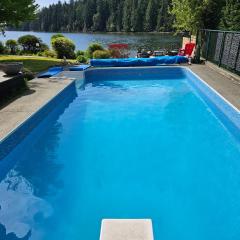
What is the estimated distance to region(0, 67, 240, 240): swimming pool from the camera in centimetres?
517

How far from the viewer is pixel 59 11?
14188 centimetres

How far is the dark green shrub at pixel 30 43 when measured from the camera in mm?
25391

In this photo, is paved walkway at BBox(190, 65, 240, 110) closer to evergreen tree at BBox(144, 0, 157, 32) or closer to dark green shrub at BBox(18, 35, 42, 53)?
dark green shrub at BBox(18, 35, 42, 53)

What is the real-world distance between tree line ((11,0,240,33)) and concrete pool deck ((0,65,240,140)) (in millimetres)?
4250

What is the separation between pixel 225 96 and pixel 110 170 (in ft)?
16.9

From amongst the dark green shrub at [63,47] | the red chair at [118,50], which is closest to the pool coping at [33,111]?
the red chair at [118,50]

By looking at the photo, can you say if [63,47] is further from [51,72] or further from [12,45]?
[51,72]

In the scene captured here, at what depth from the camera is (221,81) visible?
12672mm

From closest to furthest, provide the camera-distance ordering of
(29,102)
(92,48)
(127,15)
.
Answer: (29,102) → (92,48) → (127,15)

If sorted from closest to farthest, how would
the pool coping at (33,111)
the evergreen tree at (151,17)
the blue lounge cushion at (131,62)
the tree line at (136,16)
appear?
the pool coping at (33,111)
the blue lounge cushion at (131,62)
the tree line at (136,16)
the evergreen tree at (151,17)

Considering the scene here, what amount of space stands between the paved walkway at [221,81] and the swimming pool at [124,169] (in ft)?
1.08

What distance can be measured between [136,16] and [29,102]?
10187cm

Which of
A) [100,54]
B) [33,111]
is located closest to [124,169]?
[33,111]

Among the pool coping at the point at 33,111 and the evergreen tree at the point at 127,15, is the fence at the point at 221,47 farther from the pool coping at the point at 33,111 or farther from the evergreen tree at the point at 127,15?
the evergreen tree at the point at 127,15
